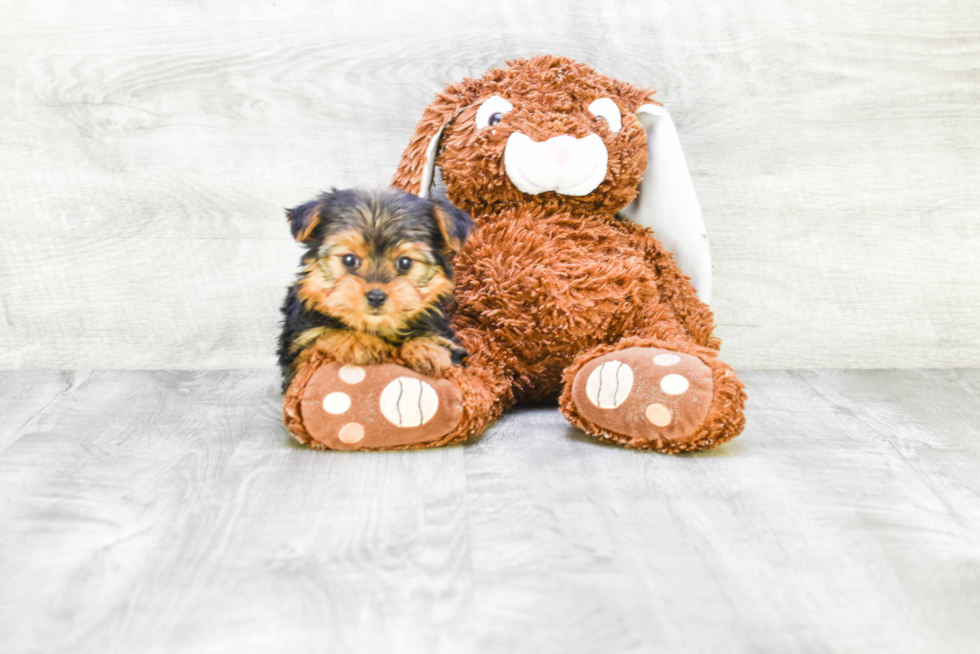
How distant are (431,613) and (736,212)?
124 cm

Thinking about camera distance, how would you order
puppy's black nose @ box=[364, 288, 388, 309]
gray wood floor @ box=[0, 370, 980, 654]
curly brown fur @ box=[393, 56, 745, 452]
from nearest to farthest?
1. gray wood floor @ box=[0, 370, 980, 654]
2. puppy's black nose @ box=[364, 288, 388, 309]
3. curly brown fur @ box=[393, 56, 745, 452]

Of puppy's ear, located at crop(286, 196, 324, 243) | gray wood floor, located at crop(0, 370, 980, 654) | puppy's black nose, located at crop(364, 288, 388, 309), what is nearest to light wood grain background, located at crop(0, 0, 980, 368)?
gray wood floor, located at crop(0, 370, 980, 654)

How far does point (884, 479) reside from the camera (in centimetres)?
108

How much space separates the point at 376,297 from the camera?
1044 millimetres

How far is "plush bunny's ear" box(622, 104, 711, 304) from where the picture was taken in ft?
4.65

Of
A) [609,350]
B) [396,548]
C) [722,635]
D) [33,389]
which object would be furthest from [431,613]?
[33,389]

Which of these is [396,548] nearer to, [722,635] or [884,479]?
[722,635]

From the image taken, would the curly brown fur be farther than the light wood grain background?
No

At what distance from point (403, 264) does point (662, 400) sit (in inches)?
15.8

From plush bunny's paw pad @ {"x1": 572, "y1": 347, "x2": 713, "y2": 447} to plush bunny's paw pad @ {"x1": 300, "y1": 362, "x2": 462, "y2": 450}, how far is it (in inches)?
8.5

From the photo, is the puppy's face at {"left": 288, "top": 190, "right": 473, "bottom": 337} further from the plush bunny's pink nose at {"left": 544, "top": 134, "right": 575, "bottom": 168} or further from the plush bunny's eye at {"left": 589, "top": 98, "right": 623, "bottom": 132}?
the plush bunny's eye at {"left": 589, "top": 98, "right": 623, "bottom": 132}

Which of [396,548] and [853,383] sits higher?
[396,548]

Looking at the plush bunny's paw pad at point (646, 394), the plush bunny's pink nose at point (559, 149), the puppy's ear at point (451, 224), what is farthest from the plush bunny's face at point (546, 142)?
the plush bunny's paw pad at point (646, 394)

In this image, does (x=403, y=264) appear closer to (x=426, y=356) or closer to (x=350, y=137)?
(x=426, y=356)
